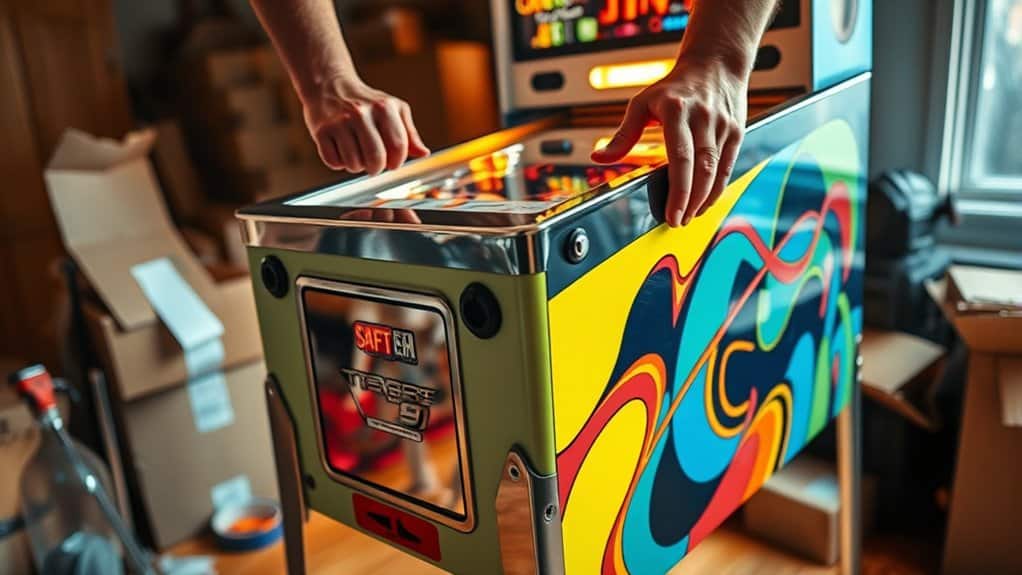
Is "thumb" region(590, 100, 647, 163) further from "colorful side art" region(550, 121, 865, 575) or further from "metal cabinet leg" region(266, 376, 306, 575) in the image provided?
"metal cabinet leg" region(266, 376, 306, 575)

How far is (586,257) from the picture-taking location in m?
0.64

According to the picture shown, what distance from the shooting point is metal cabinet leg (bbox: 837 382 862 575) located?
115 centimetres

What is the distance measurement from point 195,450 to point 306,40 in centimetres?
111

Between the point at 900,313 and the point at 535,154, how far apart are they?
0.81 metres


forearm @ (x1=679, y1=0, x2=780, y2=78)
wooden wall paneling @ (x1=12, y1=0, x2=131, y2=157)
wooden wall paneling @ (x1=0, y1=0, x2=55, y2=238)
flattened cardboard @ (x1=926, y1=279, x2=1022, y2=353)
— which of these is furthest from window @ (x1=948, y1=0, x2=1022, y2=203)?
wooden wall paneling @ (x1=0, y1=0, x2=55, y2=238)

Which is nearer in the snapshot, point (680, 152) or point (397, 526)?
point (680, 152)

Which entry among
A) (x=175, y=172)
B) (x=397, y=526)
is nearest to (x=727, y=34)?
(x=397, y=526)

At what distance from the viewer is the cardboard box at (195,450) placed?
5.45ft

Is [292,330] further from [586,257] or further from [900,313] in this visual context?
[900,313]

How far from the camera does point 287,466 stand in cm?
88

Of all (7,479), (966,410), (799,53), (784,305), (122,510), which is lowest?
(122,510)

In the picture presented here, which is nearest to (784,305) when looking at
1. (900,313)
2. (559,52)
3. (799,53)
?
(799,53)

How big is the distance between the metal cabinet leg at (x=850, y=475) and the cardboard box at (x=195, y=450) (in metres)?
1.09

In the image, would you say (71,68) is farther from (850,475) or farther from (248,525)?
(850,475)
